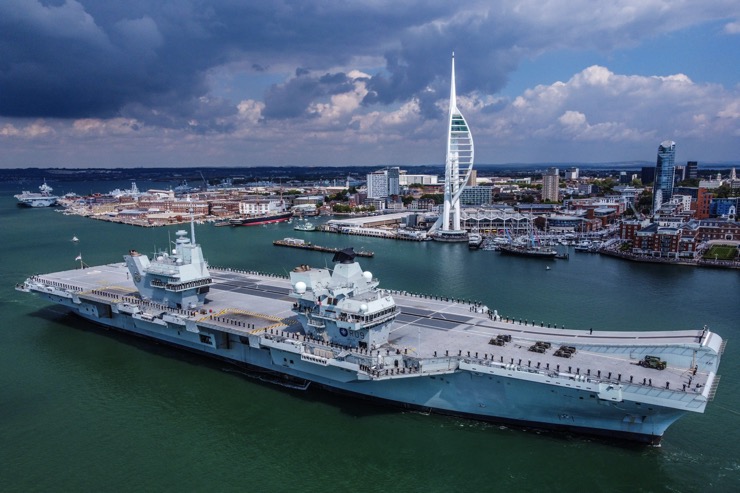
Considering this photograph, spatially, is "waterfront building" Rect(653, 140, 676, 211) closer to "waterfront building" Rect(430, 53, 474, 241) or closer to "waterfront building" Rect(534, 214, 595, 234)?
"waterfront building" Rect(534, 214, 595, 234)

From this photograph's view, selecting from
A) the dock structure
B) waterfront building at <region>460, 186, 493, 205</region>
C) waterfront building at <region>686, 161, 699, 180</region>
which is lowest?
the dock structure

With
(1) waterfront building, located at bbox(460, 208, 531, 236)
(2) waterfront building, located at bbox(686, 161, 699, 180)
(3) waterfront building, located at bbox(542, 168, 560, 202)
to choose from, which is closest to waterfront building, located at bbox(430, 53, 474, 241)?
(1) waterfront building, located at bbox(460, 208, 531, 236)

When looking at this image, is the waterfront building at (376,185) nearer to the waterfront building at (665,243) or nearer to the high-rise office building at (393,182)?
the high-rise office building at (393,182)

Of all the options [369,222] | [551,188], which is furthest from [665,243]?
[551,188]

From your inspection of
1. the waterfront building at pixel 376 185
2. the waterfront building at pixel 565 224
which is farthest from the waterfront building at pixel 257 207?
the waterfront building at pixel 565 224

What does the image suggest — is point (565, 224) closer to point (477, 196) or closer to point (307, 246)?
point (307, 246)
